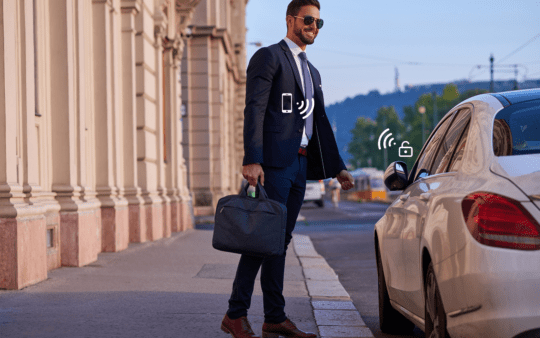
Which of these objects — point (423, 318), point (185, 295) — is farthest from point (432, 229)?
point (185, 295)

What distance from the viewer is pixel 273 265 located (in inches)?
205

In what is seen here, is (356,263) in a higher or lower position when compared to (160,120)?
lower

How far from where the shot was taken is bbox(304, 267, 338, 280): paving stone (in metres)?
9.32

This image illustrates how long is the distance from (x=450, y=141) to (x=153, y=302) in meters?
3.11

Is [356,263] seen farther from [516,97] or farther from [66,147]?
[516,97]

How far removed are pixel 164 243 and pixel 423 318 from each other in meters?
10.1

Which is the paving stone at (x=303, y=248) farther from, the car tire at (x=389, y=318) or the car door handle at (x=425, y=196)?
the car door handle at (x=425, y=196)

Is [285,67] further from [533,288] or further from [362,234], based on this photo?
[362,234]

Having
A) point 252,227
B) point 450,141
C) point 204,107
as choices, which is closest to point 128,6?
point 252,227

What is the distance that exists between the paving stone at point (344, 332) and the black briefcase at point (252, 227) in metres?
0.93

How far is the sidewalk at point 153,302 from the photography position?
5.55 meters

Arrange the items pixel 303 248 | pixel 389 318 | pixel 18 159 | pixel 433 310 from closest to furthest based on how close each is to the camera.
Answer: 1. pixel 433 310
2. pixel 389 318
3. pixel 18 159
4. pixel 303 248

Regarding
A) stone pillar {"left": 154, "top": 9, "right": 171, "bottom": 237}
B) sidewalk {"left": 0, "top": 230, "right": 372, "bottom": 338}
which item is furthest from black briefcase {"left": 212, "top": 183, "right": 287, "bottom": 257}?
stone pillar {"left": 154, "top": 9, "right": 171, "bottom": 237}

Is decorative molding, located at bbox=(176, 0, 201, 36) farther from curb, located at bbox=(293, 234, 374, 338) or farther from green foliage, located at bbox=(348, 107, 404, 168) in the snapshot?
green foliage, located at bbox=(348, 107, 404, 168)
